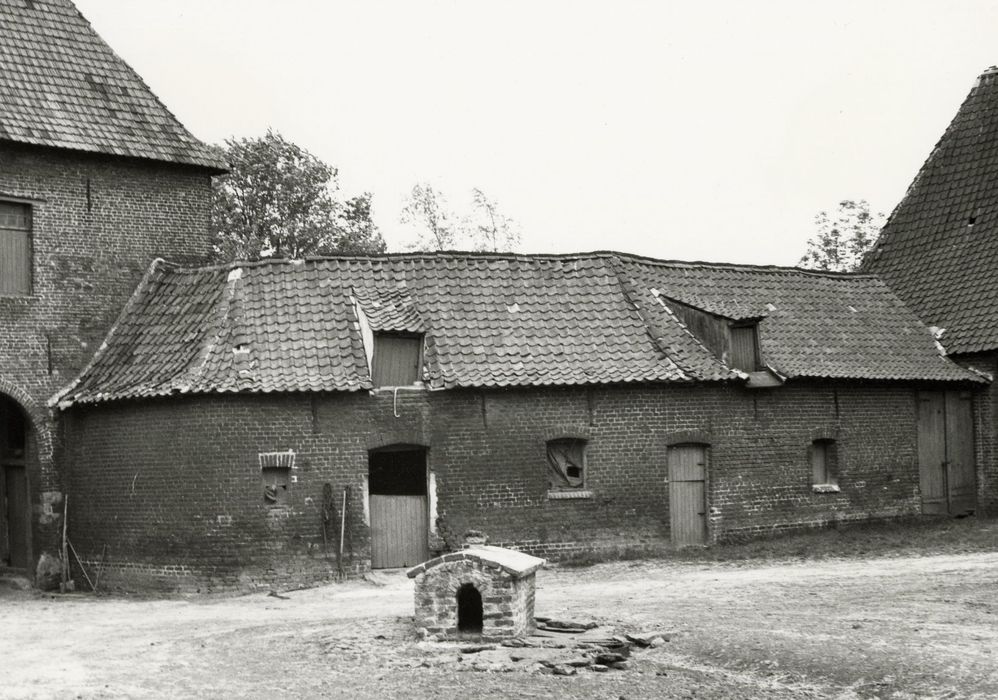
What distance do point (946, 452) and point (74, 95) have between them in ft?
61.7

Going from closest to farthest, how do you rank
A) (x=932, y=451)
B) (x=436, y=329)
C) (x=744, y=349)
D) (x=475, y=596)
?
(x=475, y=596), (x=436, y=329), (x=744, y=349), (x=932, y=451)

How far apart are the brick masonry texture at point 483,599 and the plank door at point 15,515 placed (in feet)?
39.4

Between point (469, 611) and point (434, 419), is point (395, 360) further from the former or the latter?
point (469, 611)

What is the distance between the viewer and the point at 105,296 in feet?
82.7

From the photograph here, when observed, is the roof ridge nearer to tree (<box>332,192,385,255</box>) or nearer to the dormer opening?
the dormer opening

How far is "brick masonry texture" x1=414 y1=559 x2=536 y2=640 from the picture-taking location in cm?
1588

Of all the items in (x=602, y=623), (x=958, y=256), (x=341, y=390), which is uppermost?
(x=958, y=256)

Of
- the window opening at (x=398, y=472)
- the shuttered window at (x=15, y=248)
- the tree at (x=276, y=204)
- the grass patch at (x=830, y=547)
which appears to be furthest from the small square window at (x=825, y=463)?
the tree at (x=276, y=204)

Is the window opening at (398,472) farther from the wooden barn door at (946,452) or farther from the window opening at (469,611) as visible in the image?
the wooden barn door at (946,452)

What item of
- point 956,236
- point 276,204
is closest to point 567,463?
point 956,236

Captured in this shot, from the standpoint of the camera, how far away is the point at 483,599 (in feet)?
52.3

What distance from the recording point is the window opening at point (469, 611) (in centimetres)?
1645

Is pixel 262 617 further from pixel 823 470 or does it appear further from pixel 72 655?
pixel 823 470

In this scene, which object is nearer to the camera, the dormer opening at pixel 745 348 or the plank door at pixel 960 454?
the dormer opening at pixel 745 348
